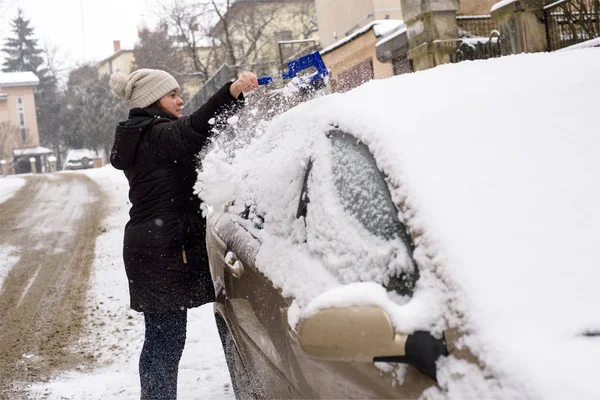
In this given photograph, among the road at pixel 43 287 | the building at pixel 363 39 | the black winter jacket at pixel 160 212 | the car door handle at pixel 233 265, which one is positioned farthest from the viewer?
the building at pixel 363 39

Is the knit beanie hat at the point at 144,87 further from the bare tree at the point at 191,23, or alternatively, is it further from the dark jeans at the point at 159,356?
the bare tree at the point at 191,23

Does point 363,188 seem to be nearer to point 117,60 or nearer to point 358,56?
point 358,56

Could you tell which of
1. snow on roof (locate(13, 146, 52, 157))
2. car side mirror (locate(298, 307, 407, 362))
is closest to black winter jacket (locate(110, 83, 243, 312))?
car side mirror (locate(298, 307, 407, 362))

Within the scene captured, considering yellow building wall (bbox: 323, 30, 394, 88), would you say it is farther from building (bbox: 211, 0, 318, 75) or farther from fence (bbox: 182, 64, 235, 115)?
building (bbox: 211, 0, 318, 75)

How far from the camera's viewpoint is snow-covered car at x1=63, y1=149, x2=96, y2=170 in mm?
47031

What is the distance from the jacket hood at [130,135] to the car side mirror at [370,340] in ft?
5.61

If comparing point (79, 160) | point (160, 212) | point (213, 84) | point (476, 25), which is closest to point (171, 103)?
point (160, 212)

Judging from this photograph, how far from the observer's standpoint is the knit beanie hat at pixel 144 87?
3.26m

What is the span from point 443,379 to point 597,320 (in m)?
0.37

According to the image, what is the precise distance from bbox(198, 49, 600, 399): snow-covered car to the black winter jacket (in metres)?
0.51

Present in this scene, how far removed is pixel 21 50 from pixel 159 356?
2887 inches

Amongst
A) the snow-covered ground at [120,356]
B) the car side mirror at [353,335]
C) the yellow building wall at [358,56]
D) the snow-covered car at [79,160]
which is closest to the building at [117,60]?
the snow-covered car at [79,160]

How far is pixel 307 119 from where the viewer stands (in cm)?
249

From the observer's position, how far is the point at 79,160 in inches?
1874
